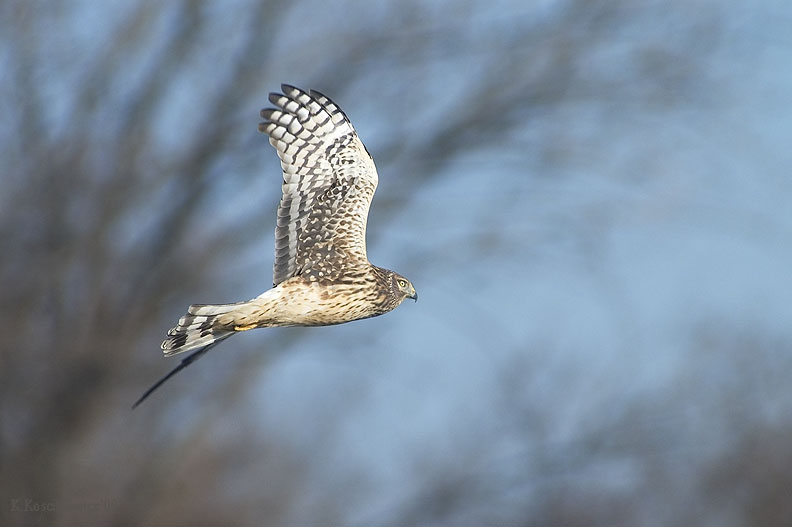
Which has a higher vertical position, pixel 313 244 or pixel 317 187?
pixel 317 187

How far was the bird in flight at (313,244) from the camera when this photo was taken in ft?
19.0

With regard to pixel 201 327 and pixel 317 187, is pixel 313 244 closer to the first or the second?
pixel 317 187

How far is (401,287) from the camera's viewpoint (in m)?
6.19

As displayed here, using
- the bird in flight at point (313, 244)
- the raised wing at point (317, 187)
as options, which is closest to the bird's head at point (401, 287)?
the bird in flight at point (313, 244)

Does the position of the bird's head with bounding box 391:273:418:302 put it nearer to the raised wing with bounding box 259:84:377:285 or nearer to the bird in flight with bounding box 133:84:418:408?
the bird in flight with bounding box 133:84:418:408

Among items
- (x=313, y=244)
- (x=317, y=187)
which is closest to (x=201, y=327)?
(x=313, y=244)

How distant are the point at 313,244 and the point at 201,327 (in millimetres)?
663

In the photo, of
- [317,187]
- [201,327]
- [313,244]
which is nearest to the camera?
[201,327]

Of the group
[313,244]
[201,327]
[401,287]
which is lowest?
[201,327]

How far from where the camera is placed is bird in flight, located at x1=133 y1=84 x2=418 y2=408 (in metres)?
5.80

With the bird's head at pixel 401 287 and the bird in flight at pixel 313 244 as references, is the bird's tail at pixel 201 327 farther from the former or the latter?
the bird's head at pixel 401 287

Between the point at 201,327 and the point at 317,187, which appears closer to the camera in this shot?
the point at 201,327

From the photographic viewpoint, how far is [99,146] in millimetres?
12336

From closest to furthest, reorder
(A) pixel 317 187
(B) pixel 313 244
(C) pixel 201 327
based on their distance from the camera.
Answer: (C) pixel 201 327 < (B) pixel 313 244 < (A) pixel 317 187
